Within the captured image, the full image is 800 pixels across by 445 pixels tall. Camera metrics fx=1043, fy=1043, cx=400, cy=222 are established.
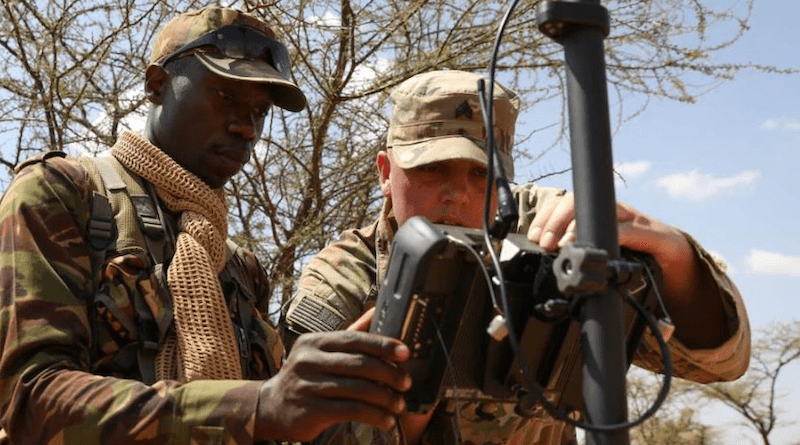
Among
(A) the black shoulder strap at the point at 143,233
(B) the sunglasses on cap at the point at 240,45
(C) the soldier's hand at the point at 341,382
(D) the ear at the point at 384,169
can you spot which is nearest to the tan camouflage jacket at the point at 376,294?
(D) the ear at the point at 384,169

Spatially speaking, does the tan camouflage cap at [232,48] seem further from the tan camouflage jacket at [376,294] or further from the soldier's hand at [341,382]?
the soldier's hand at [341,382]

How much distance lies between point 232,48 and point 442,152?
0.67 metres

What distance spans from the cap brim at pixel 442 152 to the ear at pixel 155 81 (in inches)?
28.4

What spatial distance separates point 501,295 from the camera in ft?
5.10

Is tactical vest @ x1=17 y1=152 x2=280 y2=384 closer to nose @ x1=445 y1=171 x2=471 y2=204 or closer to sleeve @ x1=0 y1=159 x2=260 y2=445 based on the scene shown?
sleeve @ x1=0 y1=159 x2=260 y2=445

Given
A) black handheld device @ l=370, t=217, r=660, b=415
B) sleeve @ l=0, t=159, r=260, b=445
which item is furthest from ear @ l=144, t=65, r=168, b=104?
black handheld device @ l=370, t=217, r=660, b=415

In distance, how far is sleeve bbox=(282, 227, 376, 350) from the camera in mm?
3045

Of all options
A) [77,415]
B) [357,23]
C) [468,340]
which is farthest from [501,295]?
[357,23]

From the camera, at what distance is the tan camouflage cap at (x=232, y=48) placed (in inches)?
115

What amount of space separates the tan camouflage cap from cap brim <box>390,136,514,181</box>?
0.35m

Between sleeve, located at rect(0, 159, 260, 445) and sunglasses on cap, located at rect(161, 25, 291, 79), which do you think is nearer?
sleeve, located at rect(0, 159, 260, 445)

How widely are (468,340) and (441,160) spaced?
134 centimetres

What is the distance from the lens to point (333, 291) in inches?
123

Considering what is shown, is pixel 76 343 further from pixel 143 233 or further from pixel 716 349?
pixel 716 349
